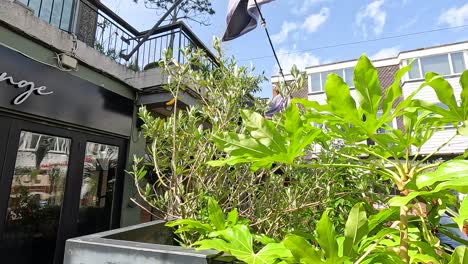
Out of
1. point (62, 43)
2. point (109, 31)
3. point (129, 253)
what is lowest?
point (129, 253)

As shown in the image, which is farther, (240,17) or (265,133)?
(240,17)

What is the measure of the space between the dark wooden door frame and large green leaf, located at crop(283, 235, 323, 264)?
3667 mm

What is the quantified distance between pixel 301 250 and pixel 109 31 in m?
5.77

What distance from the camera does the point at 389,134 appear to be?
820mm

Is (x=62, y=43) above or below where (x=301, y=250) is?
above

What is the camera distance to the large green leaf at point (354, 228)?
628mm

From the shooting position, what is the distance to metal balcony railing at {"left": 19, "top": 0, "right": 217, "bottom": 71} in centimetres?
457

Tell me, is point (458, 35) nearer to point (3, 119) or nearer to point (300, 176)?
point (300, 176)

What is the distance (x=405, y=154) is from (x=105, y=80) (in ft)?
15.3

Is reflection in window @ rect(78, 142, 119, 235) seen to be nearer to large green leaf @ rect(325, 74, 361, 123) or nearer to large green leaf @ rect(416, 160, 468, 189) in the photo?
large green leaf @ rect(325, 74, 361, 123)

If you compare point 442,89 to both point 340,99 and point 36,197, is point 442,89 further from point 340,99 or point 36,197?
point 36,197

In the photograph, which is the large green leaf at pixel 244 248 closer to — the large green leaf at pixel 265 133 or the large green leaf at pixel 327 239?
the large green leaf at pixel 327 239

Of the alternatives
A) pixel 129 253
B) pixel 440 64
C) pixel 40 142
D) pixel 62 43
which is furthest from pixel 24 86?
pixel 440 64

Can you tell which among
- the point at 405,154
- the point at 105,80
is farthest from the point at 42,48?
the point at 405,154
